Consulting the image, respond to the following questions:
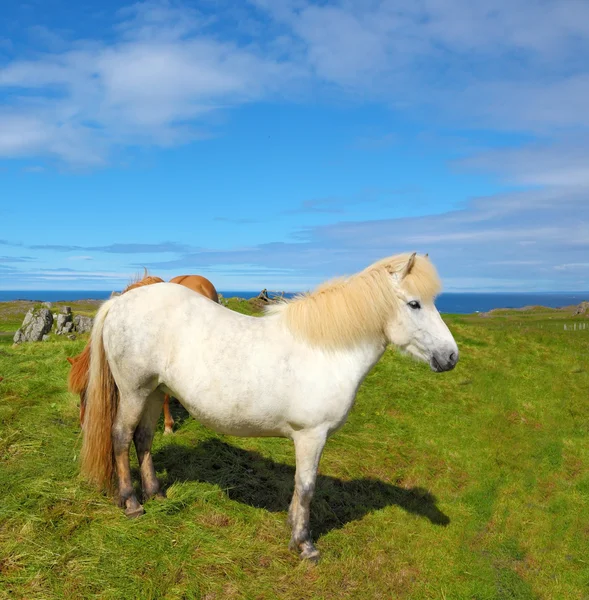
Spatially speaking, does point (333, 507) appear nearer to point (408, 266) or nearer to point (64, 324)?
point (408, 266)

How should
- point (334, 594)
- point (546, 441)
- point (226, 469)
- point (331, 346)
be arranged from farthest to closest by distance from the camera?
point (546, 441) < point (226, 469) < point (331, 346) < point (334, 594)

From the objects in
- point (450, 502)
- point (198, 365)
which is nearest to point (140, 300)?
point (198, 365)

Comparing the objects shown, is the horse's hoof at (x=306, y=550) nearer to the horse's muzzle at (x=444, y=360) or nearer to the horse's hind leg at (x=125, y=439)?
the horse's hind leg at (x=125, y=439)

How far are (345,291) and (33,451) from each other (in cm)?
397

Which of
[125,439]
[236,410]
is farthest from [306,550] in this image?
[125,439]

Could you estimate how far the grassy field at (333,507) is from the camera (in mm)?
3709

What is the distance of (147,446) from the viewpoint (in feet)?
15.3

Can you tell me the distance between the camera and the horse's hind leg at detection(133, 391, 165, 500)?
4645mm

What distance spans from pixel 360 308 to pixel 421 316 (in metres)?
0.56

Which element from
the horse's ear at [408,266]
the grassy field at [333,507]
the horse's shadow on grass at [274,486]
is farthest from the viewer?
the horse's shadow on grass at [274,486]

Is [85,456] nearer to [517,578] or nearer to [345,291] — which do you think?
[345,291]

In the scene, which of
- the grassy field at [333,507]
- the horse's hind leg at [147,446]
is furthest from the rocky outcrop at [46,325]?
the horse's hind leg at [147,446]

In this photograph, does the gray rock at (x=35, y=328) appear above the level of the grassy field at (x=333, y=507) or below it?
above

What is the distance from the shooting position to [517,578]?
187 inches
